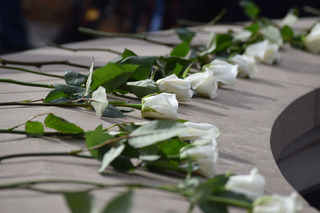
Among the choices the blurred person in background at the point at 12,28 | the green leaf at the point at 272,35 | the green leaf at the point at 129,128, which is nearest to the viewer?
the green leaf at the point at 129,128

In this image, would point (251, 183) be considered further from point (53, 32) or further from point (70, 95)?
point (53, 32)

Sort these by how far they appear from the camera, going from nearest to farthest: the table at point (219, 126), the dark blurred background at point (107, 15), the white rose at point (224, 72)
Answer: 1. the table at point (219, 126)
2. the white rose at point (224, 72)
3. the dark blurred background at point (107, 15)

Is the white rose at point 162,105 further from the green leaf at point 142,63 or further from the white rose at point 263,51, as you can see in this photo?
the white rose at point 263,51

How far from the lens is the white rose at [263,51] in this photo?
157cm

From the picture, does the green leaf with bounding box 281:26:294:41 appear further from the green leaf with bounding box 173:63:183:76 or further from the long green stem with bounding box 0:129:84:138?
the long green stem with bounding box 0:129:84:138

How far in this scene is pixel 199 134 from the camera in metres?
0.69

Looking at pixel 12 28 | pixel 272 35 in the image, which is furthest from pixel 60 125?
pixel 12 28

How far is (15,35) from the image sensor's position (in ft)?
16.7

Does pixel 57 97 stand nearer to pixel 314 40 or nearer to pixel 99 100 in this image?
pixel 99 100

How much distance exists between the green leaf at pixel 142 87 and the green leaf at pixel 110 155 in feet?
0.99

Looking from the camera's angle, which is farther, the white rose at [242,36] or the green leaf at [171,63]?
the white rose at [242,36]

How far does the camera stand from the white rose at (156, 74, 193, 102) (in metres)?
0.95

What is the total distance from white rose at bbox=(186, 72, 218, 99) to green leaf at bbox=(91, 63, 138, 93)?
22 cm

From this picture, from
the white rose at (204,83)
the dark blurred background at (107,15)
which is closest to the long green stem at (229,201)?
the white rose at (204,83)
